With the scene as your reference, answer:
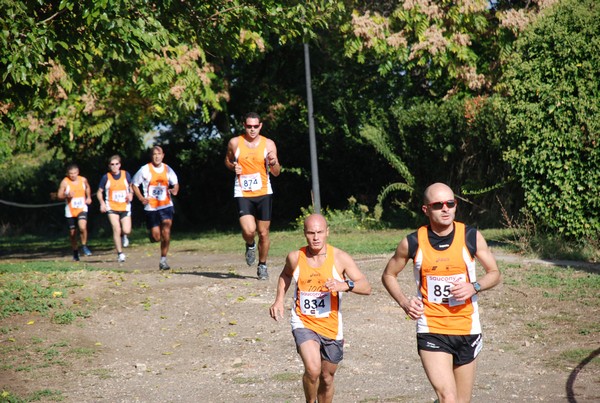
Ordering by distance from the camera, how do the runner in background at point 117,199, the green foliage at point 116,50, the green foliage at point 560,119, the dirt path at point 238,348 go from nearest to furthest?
1. the dirt path at point 238,348
2. the green foliage at point 116,50
3. the green foliage at point 560,119
4. the runner in background at point 117,199

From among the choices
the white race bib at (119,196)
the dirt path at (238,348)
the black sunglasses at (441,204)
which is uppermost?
the black sunglasses at (441,204)

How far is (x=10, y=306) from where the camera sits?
1077 centimetres

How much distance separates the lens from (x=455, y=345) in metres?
5.93

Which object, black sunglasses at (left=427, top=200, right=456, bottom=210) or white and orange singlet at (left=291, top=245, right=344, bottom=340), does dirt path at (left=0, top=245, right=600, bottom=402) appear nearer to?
white and orange singlet at (left=291, top=245, right=344, bottom=340)

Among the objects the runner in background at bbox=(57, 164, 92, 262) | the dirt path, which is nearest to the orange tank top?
the dirt path

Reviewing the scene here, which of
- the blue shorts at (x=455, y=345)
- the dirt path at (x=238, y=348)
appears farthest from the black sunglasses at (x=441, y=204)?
the dirt path at (x=238, y=348)

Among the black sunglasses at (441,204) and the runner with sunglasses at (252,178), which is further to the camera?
the runner with sunglasses at (252,178)

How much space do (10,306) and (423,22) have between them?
37.5 ft

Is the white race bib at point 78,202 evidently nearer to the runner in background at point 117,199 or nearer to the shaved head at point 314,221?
the runner in background at point 117,199

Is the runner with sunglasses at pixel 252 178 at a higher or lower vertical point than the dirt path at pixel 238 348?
higher

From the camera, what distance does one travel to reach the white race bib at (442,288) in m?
5.91

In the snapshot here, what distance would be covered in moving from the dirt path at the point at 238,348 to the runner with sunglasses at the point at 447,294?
4.85 ft

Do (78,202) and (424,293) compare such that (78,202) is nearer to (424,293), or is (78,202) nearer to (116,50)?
(116,50)

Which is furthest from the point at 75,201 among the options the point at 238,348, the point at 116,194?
the point at 238,348
